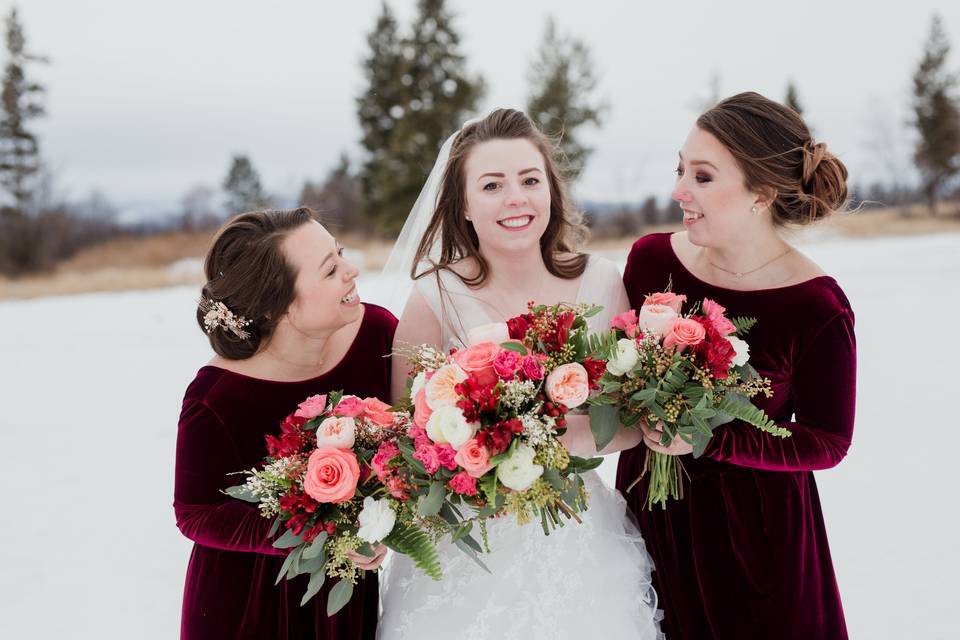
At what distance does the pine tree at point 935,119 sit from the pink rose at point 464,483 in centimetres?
4827

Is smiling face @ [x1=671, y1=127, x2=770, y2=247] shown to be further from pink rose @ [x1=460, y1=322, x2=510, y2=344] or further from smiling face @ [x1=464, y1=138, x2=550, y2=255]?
pink rose @ [x1=460, y1=322, x2=510, y2=344]

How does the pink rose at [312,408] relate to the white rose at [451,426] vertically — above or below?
below

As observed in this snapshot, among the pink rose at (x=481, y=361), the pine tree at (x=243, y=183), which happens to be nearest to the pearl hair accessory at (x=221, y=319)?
the pink rose at (x=481, y=361)

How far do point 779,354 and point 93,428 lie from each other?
8.39m

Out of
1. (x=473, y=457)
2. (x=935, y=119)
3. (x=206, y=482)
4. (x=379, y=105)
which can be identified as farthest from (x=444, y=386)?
(x=935, y=119)

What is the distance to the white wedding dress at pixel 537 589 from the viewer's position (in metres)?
2.77

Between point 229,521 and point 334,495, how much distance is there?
0.64 m

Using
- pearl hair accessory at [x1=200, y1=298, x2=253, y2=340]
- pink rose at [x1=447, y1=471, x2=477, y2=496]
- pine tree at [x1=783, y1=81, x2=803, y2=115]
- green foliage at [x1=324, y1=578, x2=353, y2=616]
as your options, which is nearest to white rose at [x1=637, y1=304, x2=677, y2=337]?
pink rose at [x1=447, y1=471, x2=477, y2=496]

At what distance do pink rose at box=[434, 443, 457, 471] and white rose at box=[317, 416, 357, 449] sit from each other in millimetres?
332

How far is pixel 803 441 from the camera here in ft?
8.98

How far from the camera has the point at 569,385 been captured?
221 centimetres

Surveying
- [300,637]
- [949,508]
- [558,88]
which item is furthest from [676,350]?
[558,88]

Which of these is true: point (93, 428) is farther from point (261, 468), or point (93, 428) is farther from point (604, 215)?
point (604, 215)

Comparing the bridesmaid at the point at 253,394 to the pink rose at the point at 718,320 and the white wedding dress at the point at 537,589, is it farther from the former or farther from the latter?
the pink rose at the point at 718,320
